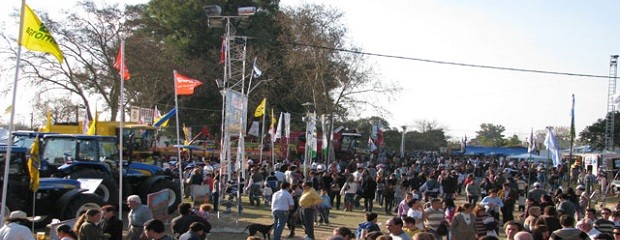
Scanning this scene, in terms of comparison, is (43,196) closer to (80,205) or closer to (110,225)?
(80,205)

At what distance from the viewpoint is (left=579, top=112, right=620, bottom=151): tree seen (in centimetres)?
4981

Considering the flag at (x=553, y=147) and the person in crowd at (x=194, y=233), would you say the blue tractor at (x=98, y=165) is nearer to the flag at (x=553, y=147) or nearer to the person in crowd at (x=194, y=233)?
the person in crowd at (x=194, y=233)

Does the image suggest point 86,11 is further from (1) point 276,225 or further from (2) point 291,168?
(1) point 276,225

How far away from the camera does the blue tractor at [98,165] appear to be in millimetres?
17844

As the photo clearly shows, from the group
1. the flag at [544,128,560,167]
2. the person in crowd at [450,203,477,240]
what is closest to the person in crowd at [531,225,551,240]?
the person in crowd at [450,203,477,240]

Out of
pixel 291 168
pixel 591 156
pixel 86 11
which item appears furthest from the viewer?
pixel 86 11

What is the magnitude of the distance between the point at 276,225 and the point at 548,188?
19.6 metres

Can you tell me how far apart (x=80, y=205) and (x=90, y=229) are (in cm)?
565

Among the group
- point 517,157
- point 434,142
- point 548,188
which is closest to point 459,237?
point 548,188

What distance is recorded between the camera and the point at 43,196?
1485 cm

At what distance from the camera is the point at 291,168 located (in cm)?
2570

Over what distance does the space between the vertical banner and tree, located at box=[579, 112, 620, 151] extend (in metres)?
37.6

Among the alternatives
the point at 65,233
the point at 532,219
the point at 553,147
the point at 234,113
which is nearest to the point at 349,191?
the point at 234,113

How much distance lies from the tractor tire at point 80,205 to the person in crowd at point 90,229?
5.20 m
